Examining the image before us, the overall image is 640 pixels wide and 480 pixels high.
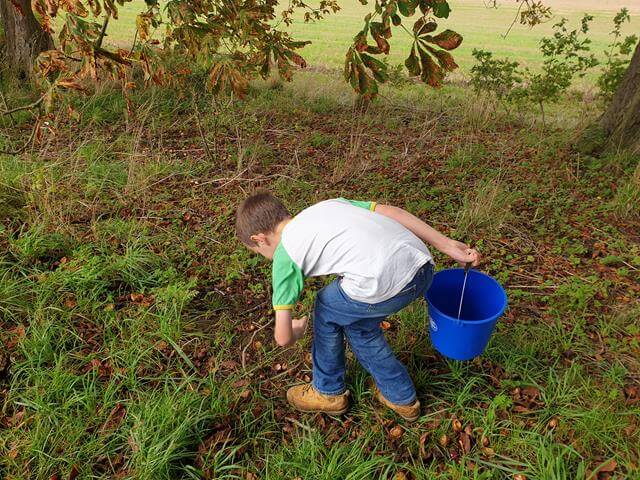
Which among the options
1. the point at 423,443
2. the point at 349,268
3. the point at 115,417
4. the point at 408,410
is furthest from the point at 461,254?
the point at 115,417

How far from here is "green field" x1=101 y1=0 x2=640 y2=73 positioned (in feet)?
55.6

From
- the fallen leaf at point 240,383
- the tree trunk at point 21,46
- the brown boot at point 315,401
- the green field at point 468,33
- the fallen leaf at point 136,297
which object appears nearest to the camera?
the brown boot at point 315,401

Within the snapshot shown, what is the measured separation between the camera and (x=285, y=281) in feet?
5.90

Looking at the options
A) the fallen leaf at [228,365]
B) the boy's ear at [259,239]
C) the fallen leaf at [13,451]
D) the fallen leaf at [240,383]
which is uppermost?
the boy's ear at [259,239]

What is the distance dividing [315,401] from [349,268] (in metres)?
0.81

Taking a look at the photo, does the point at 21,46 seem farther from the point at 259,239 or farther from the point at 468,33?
the point at 468,33

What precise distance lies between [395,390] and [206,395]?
0.94 meters

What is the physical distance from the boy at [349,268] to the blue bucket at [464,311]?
20 cm

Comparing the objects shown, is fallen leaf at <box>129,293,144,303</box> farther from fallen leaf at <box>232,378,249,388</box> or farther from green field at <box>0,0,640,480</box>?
fallen leaf at <box>232,378,249,388</box>

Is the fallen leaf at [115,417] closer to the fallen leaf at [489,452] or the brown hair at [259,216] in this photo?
the brown hair at [259,216]

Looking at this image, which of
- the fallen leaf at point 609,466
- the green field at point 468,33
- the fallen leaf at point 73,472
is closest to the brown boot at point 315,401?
the fallen leaf at point 73,472

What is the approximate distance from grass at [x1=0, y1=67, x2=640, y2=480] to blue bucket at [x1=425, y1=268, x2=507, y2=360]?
0.31 metres

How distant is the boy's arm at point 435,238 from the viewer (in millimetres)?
1987

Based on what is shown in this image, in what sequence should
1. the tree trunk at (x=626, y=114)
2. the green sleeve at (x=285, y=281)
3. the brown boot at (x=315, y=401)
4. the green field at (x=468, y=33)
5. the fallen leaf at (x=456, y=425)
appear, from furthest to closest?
the green field at (x=468, y=33) < the tree trunk at (x=626, y=114) < the brown boot at (x=315, y=401) < the fallen leaf at (x=456, y=425) < the green sleeve at (x=285, y=281)
